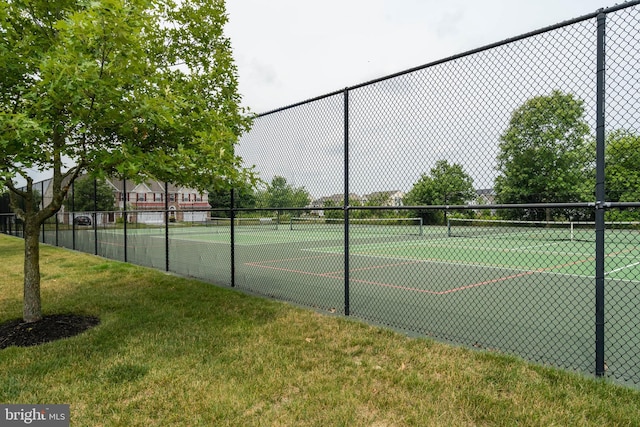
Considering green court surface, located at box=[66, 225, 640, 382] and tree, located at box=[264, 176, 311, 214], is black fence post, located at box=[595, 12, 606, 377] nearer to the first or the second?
green court surface, located at box=[66, 225, 640, 382]

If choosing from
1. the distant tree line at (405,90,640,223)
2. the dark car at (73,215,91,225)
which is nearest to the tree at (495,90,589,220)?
the distant tree line at (405,90,640,223)

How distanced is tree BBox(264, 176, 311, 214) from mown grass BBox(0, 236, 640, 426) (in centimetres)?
191

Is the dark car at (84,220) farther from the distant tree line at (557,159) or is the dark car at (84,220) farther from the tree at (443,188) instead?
the distant tree line at (557,159)

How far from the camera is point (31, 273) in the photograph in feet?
15.6

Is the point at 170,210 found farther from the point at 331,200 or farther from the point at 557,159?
the point at 557,159

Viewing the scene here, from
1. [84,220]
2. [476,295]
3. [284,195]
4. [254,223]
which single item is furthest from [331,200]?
[84,220]

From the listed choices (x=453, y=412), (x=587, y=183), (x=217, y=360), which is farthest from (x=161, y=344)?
(x=587, y=183)

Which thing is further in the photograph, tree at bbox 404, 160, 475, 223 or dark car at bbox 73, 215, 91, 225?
dark car at bbox 73, 215, 91, 225

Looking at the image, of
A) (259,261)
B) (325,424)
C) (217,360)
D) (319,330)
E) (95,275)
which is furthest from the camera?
(259,261)

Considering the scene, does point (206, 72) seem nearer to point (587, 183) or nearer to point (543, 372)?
point (587, 183)

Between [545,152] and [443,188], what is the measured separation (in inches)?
43.6

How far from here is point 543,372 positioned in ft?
11.2

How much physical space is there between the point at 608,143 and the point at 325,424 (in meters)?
3.26

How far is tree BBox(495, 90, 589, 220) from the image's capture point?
3.47 m
